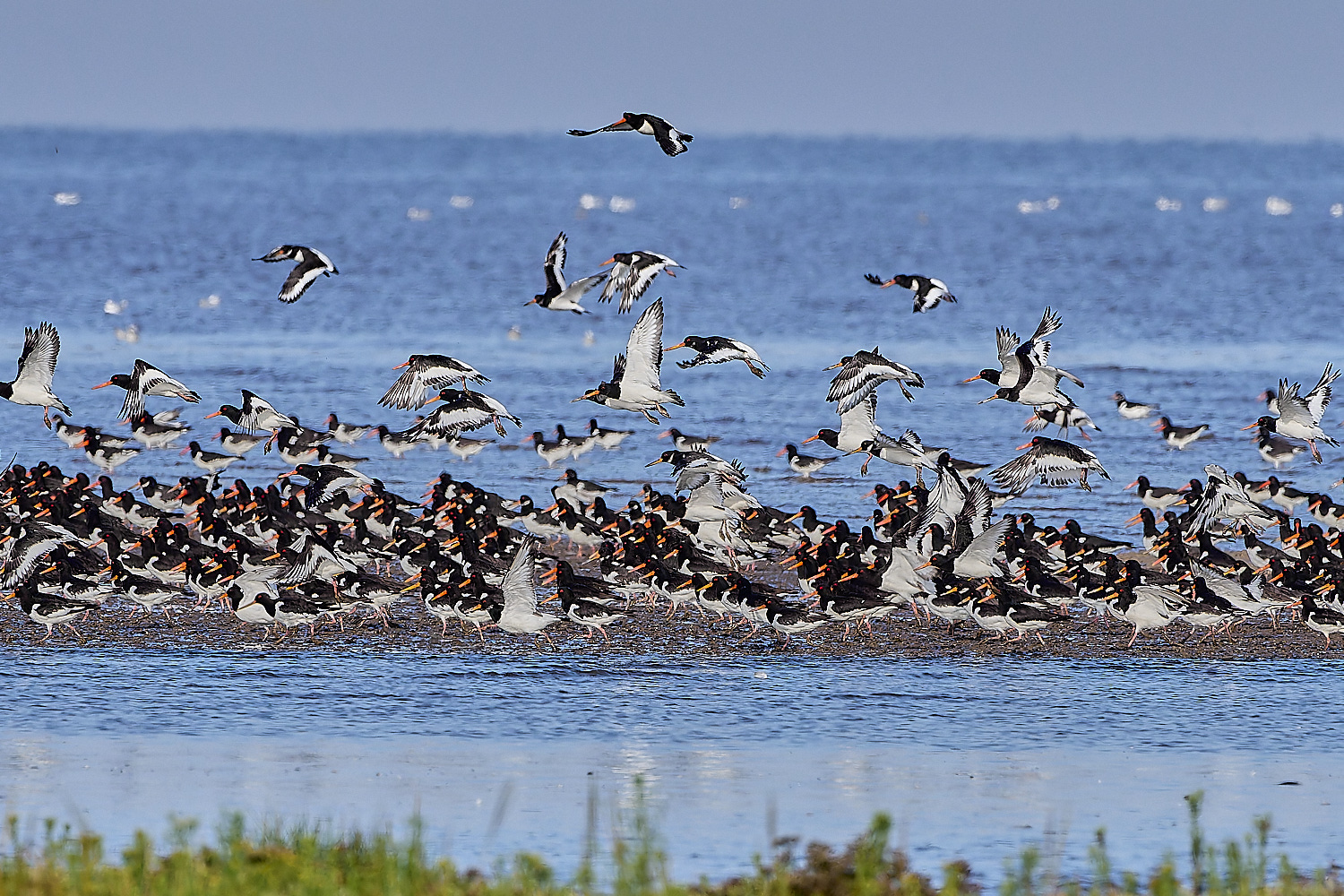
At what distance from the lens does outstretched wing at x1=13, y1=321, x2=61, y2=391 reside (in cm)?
1720

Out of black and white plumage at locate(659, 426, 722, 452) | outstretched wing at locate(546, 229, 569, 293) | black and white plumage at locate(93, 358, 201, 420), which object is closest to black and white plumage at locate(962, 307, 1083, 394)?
black and white plumage at locate(659, 426, 722, 452)

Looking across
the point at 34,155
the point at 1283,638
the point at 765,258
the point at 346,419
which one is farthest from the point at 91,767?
the point at 34,155

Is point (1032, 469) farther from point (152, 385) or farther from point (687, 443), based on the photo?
point (152, 385)

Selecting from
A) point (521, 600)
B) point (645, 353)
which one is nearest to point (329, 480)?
point (645, 353)

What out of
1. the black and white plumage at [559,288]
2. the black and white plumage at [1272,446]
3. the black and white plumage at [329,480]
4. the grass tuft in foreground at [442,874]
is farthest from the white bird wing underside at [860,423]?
the grass tuft in foreground at [442,874]

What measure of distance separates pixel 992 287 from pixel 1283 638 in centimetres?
3281

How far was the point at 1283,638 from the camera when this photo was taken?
12805 mm

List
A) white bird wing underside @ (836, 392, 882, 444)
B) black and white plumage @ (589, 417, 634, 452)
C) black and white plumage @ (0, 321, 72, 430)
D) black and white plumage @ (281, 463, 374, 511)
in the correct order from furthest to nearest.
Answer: black and white plumage @ (589, 417, 634, 452)
black and white plumage @ (281, 463, 374, 511)
black and white plumage @ (0, 321, 72, 430)
white bird wing underside @ (836, 392, 882, 444)

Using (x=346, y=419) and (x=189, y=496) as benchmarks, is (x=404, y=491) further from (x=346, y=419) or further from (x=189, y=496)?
(x=346, y=419)

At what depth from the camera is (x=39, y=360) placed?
17.2 m

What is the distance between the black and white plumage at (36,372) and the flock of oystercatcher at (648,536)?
0.02 meters

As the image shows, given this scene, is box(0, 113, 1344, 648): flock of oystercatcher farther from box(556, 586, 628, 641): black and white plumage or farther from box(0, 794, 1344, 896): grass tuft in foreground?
box(0, 794, 1344, 896): grass tuft in foreground

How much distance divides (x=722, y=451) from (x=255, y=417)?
217 inches

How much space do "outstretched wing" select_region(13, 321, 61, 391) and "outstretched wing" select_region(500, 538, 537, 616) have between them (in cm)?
692
